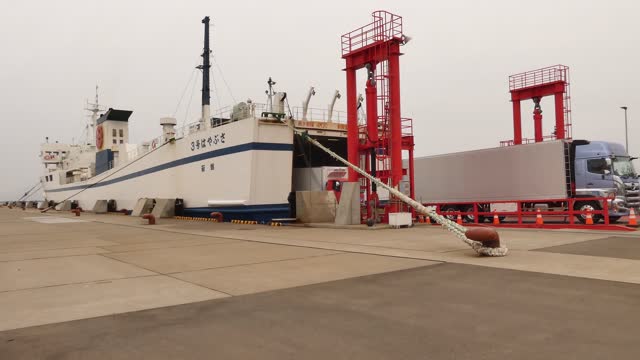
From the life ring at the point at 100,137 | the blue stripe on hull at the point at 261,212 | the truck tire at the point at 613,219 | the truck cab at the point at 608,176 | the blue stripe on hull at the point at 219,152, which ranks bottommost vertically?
the truck tire at the point at 613,219

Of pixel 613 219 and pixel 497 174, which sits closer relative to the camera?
pixel 613 219

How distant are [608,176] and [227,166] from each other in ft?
53.7

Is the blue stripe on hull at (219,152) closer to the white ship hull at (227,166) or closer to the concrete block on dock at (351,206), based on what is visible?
the white ship hull at (227,166)

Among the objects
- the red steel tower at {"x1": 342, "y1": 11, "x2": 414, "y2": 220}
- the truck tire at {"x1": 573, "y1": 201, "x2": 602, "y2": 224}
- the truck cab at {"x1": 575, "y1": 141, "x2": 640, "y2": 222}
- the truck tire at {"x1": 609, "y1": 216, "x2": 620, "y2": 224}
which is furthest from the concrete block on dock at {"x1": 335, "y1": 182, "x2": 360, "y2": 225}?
the truck tire at {"x1": 609, "y1": 216, "x2": 620, "y2": 224}

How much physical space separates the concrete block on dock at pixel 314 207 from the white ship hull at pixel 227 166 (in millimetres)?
931

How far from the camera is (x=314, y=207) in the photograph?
21.6 m

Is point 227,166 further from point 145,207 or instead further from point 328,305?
point 328,305

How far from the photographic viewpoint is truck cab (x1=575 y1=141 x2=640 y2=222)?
17484 millimetres

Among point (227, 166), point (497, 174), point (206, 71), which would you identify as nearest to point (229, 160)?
point (227, 166)

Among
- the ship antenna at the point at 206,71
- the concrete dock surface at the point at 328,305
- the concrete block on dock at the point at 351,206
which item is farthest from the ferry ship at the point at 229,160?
the concrete dock surface at the point at 328,305

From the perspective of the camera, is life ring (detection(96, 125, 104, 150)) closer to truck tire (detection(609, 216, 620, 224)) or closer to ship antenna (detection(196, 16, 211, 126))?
ship antenna (detection(196, 16, 211, 126))

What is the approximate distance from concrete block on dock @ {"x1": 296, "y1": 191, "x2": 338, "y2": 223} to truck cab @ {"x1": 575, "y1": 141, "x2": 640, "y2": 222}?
10.5 meters

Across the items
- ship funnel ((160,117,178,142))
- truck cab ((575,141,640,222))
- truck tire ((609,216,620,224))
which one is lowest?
truck tire ((609,216,620,224))

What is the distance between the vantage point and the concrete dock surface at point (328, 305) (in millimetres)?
3943
